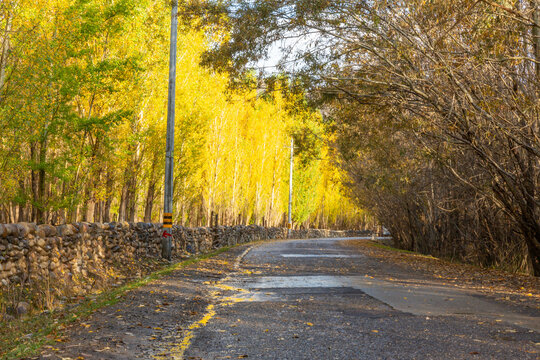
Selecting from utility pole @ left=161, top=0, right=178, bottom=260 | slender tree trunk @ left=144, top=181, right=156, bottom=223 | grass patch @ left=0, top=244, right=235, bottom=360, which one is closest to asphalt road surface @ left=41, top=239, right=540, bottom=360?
grass patch @ left=0, top=244, right=235, bottom=360

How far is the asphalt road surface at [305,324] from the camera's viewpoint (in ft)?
21.2

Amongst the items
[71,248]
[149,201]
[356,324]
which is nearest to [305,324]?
[356,324]

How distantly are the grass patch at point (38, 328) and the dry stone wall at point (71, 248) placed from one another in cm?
133

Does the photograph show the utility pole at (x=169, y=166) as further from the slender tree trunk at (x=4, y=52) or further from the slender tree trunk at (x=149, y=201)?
the slender tree trunk at (x=149, y=201)

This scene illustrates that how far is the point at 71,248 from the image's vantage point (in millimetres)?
13047

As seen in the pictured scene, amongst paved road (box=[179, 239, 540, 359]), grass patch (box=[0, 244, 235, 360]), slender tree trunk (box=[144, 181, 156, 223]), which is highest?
slender tree trunk (box=[144, 181, 156, 223])

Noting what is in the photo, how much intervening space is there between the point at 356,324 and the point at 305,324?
28.6 inches

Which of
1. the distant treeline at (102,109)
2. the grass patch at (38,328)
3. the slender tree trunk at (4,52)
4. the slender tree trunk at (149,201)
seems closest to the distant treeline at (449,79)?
the distant treeline at (102,109)

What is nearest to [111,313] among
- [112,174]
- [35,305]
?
[35,305]

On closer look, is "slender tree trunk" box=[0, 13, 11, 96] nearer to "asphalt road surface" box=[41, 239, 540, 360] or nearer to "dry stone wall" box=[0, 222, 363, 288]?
"dry stone wall" box=[0, 222, 363, 288]

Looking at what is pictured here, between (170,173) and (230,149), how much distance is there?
1961cm

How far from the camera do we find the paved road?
6480mm

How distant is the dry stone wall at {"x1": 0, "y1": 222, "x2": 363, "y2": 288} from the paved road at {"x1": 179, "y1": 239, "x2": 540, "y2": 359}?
3.28 m

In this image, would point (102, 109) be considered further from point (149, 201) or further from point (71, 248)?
point (71, 248)
